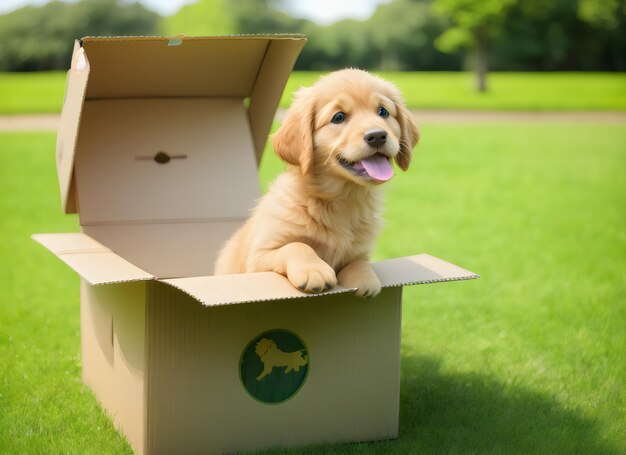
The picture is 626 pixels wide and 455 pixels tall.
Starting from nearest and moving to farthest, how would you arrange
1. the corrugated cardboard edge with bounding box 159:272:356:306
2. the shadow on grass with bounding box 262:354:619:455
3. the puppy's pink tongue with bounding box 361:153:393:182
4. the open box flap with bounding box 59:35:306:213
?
the corrugated cardboard edge with bounding box 159:272:356:306 → the puppy's pink tongue with bounding box 361:153:393:182 → the shadow on grass with bounding box 262:354:619:455 → the open box flap with bounding box 59:35:306:213

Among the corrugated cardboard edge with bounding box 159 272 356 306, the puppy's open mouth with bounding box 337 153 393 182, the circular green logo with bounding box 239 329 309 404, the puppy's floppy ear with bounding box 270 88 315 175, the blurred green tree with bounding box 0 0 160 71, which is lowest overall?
the blurred green tree with bounding box 0 0 160 71

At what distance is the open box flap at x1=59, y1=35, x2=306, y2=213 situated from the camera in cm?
307

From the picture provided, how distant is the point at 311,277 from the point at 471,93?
19.8m

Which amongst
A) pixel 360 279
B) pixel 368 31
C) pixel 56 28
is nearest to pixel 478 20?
pixel 368 31

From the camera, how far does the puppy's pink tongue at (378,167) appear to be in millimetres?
2430

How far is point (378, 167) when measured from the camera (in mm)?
2449

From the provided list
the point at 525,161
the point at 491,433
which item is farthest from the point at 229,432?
the point at 525,161

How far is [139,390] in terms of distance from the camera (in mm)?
2354

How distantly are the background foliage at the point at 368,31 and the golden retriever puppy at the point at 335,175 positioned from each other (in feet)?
85.4

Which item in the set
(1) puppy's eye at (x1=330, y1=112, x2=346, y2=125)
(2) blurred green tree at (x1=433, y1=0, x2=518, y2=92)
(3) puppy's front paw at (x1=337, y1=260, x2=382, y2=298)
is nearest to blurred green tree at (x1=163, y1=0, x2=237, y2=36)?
(2) blurred green tree at (x1=433, y1=0, x2=518, y2=92)

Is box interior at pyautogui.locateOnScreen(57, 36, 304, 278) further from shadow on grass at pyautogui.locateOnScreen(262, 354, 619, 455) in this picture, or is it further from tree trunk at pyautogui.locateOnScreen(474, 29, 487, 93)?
tree trunk at pyautogui.locateOnScreen(474, 29, 487, 93)

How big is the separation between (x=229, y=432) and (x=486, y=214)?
4.90m

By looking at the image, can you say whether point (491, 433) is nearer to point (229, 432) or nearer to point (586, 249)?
point (229, 432)

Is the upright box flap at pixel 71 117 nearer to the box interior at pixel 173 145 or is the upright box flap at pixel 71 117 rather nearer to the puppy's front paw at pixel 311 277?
the box interior at pixel 173 145
